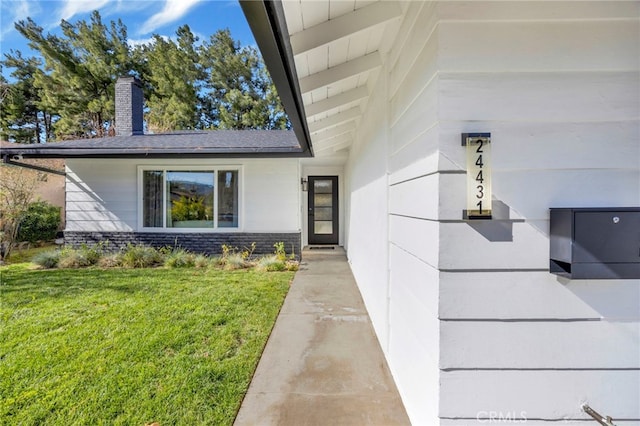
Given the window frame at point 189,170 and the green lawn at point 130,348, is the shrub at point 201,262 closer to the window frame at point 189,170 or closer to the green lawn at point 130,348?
the window frame at point 189,170

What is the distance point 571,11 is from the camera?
129cm

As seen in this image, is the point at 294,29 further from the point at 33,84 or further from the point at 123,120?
the point at 33,84

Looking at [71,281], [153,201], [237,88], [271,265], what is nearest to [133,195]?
[153,201]

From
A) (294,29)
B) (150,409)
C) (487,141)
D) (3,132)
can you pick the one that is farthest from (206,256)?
(3,132)

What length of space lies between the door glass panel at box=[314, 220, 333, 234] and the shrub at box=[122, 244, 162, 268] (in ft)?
14.1

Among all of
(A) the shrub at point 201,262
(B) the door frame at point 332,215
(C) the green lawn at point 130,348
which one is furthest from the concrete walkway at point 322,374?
(B) the door frame at point 332,215

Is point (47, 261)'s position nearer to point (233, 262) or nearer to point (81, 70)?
point (233, 262)

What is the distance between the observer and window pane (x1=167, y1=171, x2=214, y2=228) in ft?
22.7

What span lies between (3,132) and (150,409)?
2447 cm

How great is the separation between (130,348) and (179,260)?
359 cm

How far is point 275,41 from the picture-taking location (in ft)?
4.96

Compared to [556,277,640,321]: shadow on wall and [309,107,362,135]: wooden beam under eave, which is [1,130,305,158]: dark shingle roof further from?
[556,277,640,321]: shadow on wall

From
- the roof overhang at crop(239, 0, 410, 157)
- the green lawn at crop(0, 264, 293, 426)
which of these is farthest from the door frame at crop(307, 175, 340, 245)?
the roof overhang at crop(239, 0, 410, 157)

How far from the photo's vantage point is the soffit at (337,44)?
5.63 ft
